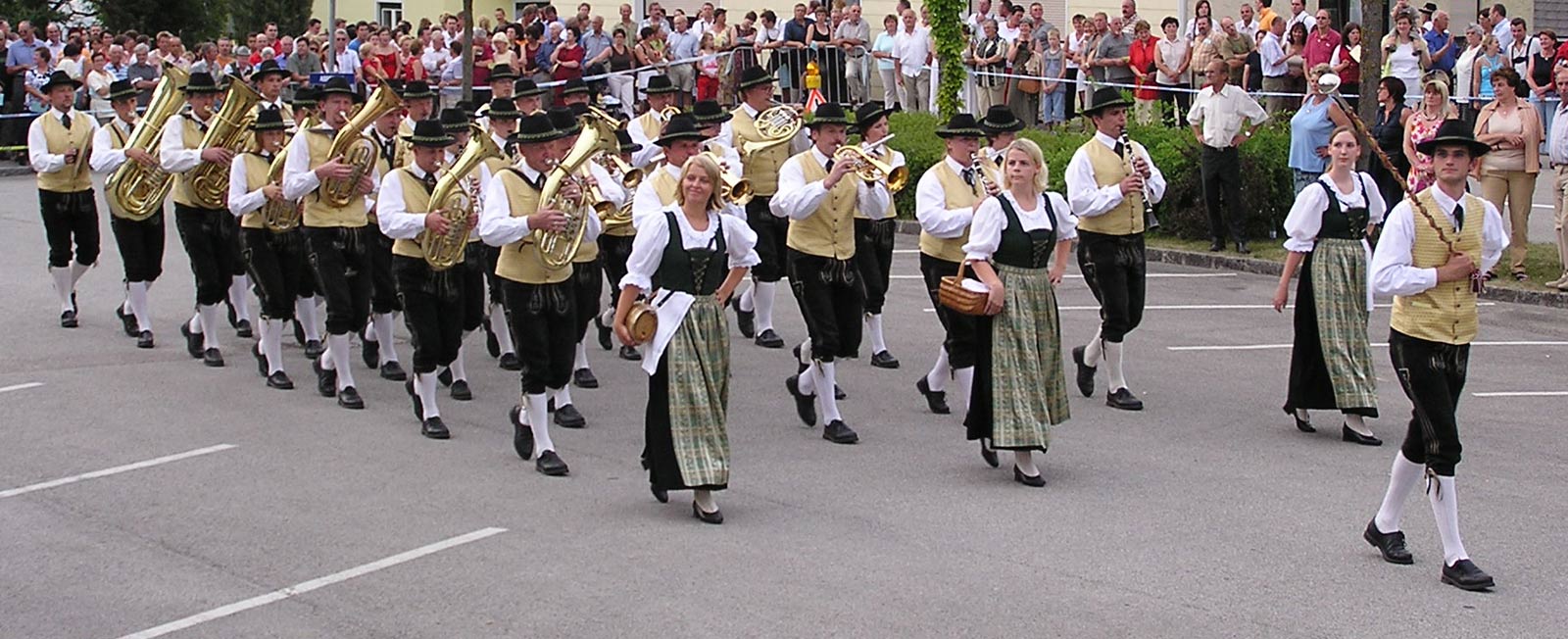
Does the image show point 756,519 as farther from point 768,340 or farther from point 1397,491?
point 768,340

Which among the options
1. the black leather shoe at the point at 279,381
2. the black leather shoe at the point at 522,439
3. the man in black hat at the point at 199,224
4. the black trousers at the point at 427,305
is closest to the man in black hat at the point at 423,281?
the black trousers at the point at 427,305

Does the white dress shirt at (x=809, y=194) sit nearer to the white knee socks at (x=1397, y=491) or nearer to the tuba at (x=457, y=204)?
the tuba at (x=457, y=204)

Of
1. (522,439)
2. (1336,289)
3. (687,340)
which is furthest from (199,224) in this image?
(1336,289)

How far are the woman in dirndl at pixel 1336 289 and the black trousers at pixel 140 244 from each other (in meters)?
7.96

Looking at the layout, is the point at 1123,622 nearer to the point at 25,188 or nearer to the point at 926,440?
the point at 926,440

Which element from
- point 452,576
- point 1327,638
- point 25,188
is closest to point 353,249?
point 452,576

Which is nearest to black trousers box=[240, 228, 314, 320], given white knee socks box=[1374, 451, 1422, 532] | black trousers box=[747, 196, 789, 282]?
black trousers box=[747, 196, 789, 282]

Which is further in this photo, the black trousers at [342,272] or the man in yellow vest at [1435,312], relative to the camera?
the black trousers at [342,272]

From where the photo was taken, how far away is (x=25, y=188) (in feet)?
80.2

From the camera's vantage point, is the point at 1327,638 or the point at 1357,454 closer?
the point at 1327,638

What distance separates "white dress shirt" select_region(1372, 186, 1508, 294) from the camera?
311 inches

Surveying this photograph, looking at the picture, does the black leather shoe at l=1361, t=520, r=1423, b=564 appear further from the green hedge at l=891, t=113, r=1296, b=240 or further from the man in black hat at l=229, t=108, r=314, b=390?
the green hedge at l=891, t=113, r=1296, b=240

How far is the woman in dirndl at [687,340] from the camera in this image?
8664 mm

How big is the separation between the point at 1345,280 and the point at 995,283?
2.52 metres
